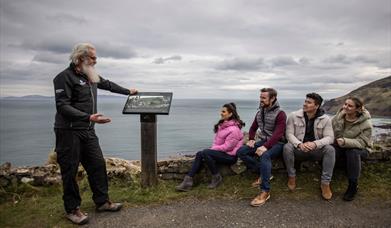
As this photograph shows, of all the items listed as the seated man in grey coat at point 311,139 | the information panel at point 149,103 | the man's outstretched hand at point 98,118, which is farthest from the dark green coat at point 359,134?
the man's outstretched hand at point 98,118

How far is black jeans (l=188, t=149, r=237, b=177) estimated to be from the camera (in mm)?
6164

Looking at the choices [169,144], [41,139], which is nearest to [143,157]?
[169,144]

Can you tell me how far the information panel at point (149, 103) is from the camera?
19.3 ft

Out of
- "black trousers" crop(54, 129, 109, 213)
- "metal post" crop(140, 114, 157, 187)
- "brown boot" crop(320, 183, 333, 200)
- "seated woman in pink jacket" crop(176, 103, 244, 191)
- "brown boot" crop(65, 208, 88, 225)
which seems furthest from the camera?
"seated woman in pink jacket" crop(176, 103, 244, 191)

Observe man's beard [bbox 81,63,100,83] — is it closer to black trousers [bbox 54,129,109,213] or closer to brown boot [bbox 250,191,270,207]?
black trousers [bbox 54,129,109,213]

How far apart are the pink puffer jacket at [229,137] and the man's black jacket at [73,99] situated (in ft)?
8.22

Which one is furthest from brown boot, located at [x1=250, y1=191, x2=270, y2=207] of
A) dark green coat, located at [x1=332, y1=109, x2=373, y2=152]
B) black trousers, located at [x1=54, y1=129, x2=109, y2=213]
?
black trousers, located at [x1=54, y1=129, x2=109, y2=213]

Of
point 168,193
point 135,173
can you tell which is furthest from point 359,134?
point 135,173

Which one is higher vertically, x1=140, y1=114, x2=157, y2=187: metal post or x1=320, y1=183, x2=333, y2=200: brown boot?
x1=140, y1=114, x2=157, y2=187: metal post

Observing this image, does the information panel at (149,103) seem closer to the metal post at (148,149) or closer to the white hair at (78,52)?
the metal post at (148,149)

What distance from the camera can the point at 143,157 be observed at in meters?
6.07

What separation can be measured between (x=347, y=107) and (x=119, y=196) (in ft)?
14.1

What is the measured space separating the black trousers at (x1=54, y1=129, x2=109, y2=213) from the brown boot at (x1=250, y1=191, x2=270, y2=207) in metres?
2.36

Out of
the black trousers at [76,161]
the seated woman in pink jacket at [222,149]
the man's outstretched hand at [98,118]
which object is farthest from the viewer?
the seated woman in pink jacket at [222,149]
